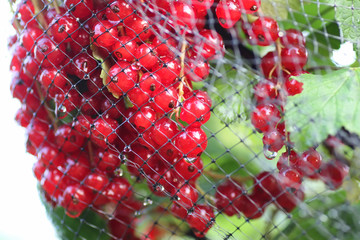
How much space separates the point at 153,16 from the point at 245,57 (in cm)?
13

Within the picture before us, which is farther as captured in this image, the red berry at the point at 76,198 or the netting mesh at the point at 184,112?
the red berry at the point at 76,198

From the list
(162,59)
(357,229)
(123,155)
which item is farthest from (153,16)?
(357,229)

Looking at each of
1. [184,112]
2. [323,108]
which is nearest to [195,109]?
[184,112]

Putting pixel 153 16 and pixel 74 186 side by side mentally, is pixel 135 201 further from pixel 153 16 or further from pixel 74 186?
pixel 153 16

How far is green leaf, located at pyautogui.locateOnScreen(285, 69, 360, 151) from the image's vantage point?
0.38 metres

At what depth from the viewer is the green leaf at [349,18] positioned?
18.5 inches

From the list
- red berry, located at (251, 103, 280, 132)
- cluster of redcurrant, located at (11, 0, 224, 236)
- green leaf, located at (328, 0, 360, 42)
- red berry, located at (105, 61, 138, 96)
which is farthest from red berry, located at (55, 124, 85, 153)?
green leaf, located at (328, 0, 360, 42)

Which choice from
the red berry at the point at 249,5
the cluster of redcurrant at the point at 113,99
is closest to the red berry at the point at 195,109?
the cluster of redcurrant at the point at 113,99

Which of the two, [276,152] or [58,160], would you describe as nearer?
[276,152]

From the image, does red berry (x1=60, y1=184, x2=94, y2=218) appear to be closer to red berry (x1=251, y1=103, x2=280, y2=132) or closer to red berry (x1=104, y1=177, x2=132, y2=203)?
red berry (x1=104, y1=177, x2=132, y2=203)

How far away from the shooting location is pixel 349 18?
0.48 meters

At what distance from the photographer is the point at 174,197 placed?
47 cm

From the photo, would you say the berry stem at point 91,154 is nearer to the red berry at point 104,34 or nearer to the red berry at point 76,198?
the red berry at point 76,198

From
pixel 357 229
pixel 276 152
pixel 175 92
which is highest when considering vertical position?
pixel 175 92
